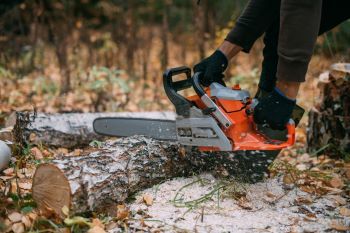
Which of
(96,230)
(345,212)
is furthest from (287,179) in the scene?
(96,230)

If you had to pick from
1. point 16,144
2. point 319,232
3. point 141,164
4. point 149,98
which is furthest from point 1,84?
point 319,232

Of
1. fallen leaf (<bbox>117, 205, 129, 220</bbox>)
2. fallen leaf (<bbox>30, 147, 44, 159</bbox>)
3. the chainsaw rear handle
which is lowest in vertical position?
fallen leaf (<bbox>117, 205, 129, 220</bbox>)

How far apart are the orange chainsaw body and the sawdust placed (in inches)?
9.8

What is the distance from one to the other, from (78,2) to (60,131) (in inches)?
174

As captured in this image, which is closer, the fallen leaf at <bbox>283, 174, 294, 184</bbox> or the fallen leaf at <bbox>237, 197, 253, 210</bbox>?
the fallen leaf at <bbox>237, 197, 253, 210</bbox>

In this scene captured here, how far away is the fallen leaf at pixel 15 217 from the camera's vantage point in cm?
194

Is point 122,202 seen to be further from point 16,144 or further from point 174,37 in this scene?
point 174,37

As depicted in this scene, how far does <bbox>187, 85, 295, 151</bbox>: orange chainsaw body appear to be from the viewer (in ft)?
7.80

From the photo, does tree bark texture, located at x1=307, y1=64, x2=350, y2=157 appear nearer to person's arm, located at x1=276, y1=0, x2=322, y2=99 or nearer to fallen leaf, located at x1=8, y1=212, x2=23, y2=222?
person's arm, located at x1=276, y1=0, x2=322, y2=99

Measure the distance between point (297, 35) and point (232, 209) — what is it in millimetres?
900

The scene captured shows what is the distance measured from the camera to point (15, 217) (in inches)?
76.9

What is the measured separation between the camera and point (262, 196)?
96.6 inches

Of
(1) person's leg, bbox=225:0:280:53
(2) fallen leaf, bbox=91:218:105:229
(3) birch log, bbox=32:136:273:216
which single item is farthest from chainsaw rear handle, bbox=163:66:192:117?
(2) fallen leaf, bbox=91:218:105:229

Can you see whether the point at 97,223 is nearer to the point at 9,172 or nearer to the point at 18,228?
the point at 18,228
